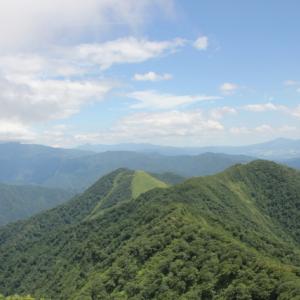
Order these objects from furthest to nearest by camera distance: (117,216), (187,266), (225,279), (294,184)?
(294,184), (117,216), (187,266), (225,279)

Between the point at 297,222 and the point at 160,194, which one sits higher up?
the point at 160,194

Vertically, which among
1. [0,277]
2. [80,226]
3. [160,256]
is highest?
[160,256]

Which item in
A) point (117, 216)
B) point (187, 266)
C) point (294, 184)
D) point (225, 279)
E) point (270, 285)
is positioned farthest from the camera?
point (294, 184)

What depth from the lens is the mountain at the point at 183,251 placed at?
190 feet

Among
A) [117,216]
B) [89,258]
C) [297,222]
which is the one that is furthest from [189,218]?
[297,222]

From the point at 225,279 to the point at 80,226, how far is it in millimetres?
112381

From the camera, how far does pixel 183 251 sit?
74125 millimetres

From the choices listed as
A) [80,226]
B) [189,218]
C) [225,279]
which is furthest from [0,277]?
[225,279]

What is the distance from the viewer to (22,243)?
198 metres

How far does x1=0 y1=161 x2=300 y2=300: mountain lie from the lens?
58.0 meters

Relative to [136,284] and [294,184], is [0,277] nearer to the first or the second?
[136,284]

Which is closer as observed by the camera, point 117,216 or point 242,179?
point 117,216

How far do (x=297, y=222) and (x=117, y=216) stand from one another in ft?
238

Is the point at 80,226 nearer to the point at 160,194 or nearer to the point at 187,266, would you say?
the point at 160,194
